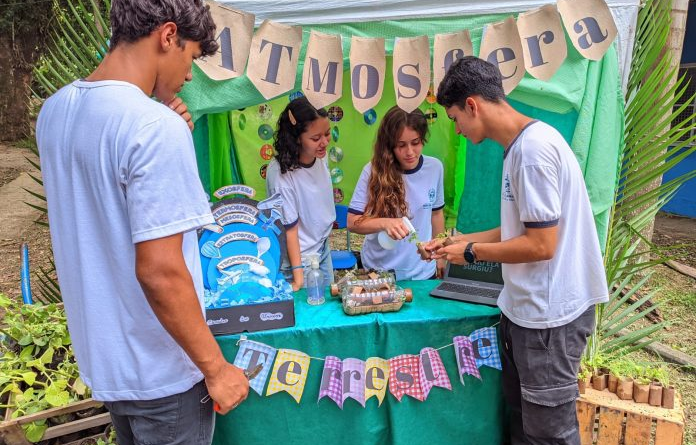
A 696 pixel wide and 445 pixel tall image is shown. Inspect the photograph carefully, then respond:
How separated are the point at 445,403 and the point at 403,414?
20cm

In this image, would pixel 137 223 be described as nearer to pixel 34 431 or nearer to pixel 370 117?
pixel 34 431

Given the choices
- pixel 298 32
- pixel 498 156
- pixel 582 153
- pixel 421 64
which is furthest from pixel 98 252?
pixel 498 156

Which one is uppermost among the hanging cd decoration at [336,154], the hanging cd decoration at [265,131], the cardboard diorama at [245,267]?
the hanging cd decoration at [265,131]

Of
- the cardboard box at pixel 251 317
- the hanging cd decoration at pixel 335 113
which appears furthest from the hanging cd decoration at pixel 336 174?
the cardboard box at pixel 251 317

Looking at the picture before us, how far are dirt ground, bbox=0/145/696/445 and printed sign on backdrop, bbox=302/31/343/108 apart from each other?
198 centimetres

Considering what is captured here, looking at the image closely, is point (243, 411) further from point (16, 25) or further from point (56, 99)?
point (16, 25)

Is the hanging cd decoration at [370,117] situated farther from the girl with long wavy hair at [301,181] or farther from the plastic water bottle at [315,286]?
the plastic water bottle at [315,286]

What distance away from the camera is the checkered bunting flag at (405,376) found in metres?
2.24

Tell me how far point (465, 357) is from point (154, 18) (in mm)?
1808

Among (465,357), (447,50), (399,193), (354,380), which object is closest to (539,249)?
(465,357)

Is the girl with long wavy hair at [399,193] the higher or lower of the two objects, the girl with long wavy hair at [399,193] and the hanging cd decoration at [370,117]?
the lower

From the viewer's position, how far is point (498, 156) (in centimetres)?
300

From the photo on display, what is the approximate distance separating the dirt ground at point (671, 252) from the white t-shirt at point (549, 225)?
123 cm

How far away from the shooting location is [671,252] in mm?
5969
